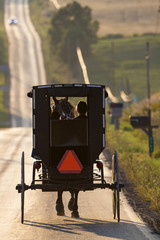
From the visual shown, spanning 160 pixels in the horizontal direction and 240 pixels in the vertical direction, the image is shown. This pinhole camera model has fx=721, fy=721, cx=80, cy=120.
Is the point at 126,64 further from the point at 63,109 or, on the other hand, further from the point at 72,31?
the point at 63,109

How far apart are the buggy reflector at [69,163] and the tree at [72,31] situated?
8631 centimetres

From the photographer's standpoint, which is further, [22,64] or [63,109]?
[22,64]

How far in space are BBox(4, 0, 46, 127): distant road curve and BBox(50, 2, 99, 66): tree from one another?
14.9 feet

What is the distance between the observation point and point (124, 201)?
55.8 feet

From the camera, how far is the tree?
10169 cm

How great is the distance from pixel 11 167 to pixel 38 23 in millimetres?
122877

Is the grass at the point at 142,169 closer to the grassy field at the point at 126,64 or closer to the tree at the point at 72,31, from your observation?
the grassy field at the point at 126,64

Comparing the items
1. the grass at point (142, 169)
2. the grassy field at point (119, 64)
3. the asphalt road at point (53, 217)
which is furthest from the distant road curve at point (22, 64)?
the asphalt road at point (53, 217)

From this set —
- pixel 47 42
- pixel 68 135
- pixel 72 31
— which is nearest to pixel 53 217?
pixel 68 135

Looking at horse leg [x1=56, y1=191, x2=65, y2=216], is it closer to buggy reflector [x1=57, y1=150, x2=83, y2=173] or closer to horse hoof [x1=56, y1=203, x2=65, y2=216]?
Result: horse hoof [x1=56, y1=203, x2=65, y2=216]

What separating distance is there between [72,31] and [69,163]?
3484 inches

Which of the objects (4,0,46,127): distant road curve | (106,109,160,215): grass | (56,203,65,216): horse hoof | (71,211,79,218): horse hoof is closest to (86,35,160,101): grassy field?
(4,0,46,127): distant road curve

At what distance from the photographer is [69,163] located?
13.8 m

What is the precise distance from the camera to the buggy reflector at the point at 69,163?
45.0ft
